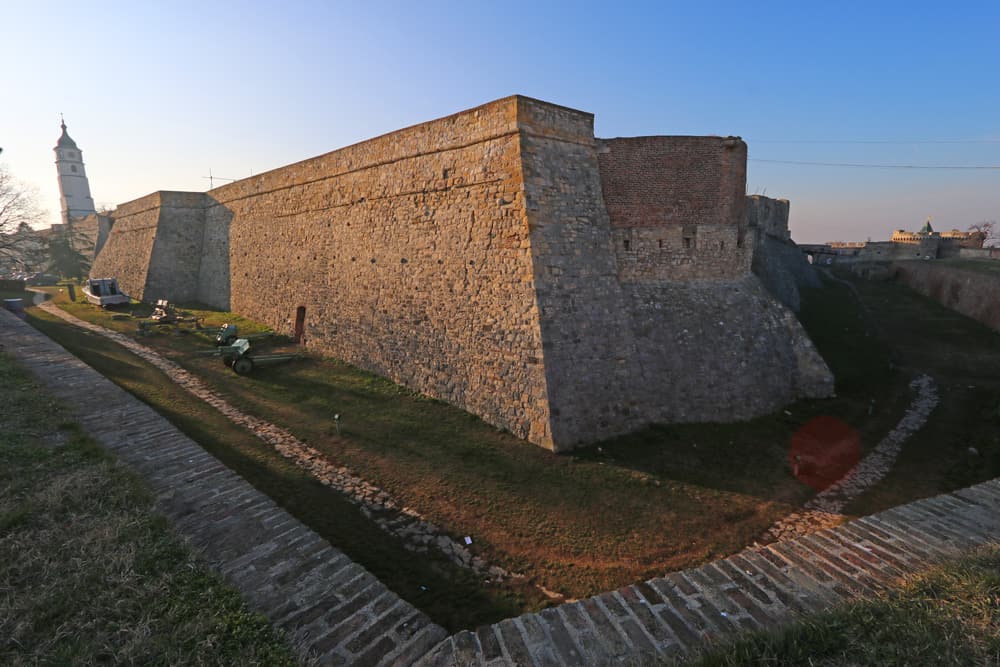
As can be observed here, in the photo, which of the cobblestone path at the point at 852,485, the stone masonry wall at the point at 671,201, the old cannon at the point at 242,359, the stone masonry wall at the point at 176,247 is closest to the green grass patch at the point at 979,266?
the cobblestone path at the point at 852,485

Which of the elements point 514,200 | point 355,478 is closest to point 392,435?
point 355,478

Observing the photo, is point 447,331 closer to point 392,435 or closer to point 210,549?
point 392,435

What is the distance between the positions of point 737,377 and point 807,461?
2.70 metres

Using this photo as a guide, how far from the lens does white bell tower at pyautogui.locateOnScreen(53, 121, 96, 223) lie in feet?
204

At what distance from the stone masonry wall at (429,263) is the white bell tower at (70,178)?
74308 millimetres

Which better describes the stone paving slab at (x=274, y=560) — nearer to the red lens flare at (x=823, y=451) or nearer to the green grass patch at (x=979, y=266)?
the red lens flare at (x=823, y=451)

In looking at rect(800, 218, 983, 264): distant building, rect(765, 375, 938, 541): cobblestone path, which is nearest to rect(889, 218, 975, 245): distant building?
rect(800, 218, 983, 264): distant building

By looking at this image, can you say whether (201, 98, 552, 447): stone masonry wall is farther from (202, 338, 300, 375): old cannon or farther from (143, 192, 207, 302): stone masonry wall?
(143, 192, 207, 302): stone masonry wall

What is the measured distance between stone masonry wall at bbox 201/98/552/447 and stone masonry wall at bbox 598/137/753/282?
11.2 ft

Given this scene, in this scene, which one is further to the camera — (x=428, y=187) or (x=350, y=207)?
(x=350, y=207)

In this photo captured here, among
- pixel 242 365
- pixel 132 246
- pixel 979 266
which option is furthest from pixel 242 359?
pixel 979 266

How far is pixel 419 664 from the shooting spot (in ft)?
10.4

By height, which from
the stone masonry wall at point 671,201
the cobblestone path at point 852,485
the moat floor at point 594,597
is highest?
the stone masonry wall at point 671,201

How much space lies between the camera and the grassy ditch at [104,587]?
2887mm
